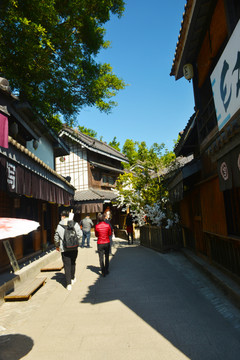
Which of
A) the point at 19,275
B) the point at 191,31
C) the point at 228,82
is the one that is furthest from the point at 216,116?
the point at 19,275

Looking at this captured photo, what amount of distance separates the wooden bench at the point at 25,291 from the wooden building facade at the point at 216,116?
4881 millimetres

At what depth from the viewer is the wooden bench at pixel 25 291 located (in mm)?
5719

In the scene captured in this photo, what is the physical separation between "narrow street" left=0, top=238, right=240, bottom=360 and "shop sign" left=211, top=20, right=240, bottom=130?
3643 millimetres

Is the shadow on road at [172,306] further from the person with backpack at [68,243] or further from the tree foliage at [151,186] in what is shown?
the tree foliage at [151,186]

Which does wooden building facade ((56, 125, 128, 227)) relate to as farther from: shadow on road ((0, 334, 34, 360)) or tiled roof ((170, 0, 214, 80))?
shadow on road ((0, 334, 34, 360))

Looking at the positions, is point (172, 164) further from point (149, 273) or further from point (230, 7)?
point (230, 7)

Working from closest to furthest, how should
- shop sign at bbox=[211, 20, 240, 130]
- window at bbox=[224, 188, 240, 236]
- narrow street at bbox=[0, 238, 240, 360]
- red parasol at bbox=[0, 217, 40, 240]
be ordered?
1. red parasol at bbox=[0, 217, 40, 240]
2. narrow street at bbox=[0, 238, 240, 360]
3. shop sign at bbox=[211, 20, 240, 130]
4. window at bbox=[224, 188, 240, 236]

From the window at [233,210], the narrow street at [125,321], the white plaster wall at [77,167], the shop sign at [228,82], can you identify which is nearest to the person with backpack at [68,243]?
the narrow street at [125,321]

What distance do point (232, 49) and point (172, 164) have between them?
859 centimetres

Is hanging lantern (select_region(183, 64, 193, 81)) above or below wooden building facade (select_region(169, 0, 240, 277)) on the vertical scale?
above

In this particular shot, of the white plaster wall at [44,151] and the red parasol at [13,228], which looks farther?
the white plaster wall at [44,151]

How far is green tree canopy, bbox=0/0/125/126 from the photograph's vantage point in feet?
29.3

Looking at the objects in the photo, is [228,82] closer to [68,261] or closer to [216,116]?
[216,116]

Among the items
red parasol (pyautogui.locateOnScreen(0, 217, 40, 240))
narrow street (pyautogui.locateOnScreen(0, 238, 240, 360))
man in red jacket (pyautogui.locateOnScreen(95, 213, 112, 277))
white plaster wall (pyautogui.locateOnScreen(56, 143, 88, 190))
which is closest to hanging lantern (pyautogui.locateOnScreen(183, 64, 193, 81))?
man in red jacket (pyautogui.locateOnScreen(95, 213, 112, 277))
